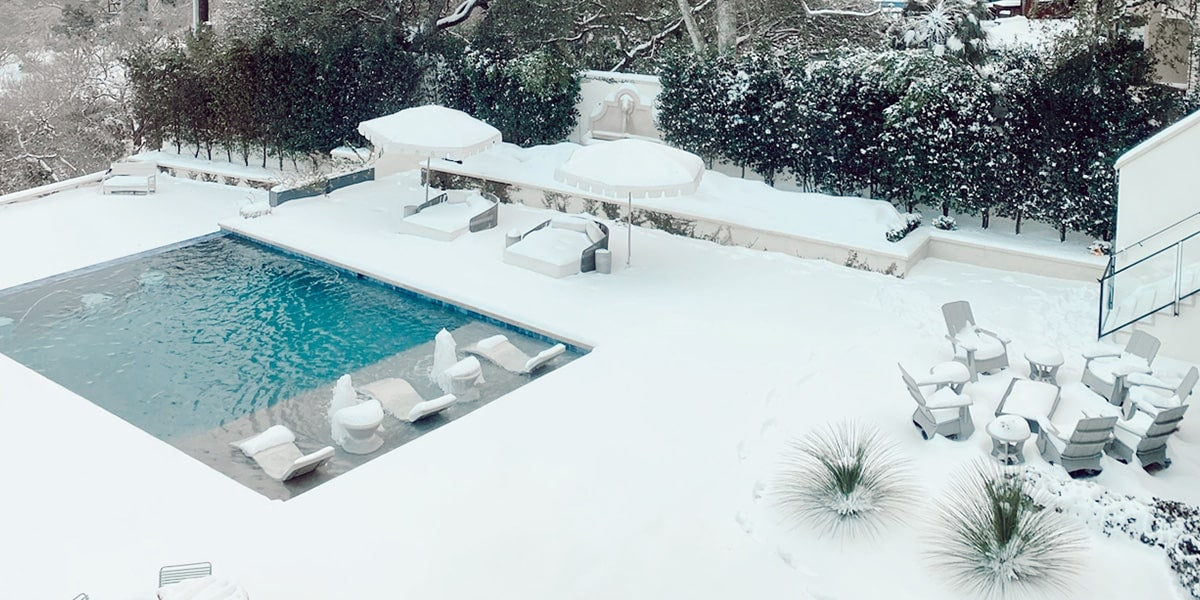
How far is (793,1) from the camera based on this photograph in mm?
24516

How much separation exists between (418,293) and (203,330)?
3.11m

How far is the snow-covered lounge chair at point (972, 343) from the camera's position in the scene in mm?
12688

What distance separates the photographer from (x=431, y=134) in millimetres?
18016

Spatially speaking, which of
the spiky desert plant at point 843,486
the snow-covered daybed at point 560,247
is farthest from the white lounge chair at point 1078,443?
the snow-covered daybed at point 560,247

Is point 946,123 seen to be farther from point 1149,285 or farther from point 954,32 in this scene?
point 1149,285

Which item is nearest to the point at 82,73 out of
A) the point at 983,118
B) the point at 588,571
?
the point at 983,118

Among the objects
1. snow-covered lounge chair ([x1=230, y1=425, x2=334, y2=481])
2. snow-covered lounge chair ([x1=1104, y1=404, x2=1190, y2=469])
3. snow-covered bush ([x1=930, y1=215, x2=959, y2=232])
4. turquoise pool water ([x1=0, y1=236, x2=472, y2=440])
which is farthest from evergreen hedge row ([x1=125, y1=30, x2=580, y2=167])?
snow-covered lounge chair ([x1=1104, y1=404, x2=1190, y2=469])

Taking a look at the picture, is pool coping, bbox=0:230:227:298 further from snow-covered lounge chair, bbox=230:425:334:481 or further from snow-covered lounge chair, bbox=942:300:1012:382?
snow-covered lounge chair, bbox=942:300:1012:382

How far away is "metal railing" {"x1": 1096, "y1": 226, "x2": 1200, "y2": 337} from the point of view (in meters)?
12.3

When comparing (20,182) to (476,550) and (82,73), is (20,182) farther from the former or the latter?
(476,550)

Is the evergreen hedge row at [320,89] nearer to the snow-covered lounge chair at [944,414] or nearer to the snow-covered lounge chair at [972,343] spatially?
the snow-covered lounge chair at [972,343]

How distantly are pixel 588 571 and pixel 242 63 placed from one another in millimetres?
17360

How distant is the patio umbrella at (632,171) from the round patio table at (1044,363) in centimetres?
539

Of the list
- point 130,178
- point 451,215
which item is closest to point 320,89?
point 130,178
